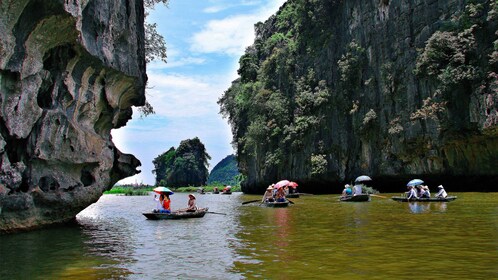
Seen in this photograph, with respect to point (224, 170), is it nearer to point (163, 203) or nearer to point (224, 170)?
point (224, 170)

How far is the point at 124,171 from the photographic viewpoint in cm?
2086

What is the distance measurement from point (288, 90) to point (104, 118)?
31.7m

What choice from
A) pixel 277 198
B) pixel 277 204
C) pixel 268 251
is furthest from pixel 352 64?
pixel 268 251

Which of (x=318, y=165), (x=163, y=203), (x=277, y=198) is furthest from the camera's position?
(x=318, y=165)

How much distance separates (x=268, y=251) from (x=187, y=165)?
89.5 m

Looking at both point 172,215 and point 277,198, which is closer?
point 172,215

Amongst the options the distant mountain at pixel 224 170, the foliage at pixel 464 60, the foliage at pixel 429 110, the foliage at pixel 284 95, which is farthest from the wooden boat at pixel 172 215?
the distant mountain at pixel 224 170

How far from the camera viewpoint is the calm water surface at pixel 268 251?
26.0 feet

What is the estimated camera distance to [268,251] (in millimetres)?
10055

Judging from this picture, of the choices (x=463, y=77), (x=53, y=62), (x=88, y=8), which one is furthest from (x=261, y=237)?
(x=463, y=77)

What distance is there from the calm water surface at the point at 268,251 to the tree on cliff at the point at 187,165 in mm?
83526

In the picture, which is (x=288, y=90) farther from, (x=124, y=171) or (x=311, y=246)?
(x=311, y=246)

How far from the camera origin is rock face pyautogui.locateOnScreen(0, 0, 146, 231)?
1162 cm

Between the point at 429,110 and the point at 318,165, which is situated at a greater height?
the point at 429,110
